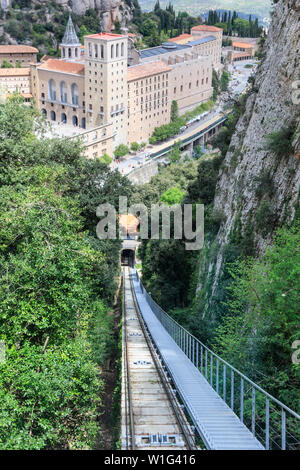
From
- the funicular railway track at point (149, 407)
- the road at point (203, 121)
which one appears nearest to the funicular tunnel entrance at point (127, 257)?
the road at point (203, 121)

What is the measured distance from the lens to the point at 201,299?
69.5 feet

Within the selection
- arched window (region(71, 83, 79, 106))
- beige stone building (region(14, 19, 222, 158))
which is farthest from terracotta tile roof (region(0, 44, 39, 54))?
arched window (region(71, 83, 79, 106))

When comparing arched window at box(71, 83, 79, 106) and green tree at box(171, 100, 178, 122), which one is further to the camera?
green tree at box(171, 100, 178, 122)

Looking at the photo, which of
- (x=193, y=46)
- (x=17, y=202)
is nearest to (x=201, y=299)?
(x=17, y=202)

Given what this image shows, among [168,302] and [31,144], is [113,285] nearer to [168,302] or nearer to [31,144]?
[168,302]

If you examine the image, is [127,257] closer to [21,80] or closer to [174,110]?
[21,80]

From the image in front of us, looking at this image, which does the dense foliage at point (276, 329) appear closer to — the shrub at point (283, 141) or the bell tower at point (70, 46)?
the shrub at point (283, 141)

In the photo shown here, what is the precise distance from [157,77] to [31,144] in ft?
209

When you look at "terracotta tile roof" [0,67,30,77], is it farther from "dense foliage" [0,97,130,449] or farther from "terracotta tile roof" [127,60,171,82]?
"dense foliage" [0,97,130,449]

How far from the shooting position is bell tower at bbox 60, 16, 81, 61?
83.9 meters

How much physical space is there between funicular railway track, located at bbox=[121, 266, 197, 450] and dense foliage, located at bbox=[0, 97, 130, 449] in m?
0.99

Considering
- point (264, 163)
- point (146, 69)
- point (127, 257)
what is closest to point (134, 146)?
point (146, 69)

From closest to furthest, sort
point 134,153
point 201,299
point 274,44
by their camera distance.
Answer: point 201,299
point 274,44
point 134,153

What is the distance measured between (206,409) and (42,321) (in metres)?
4.32
